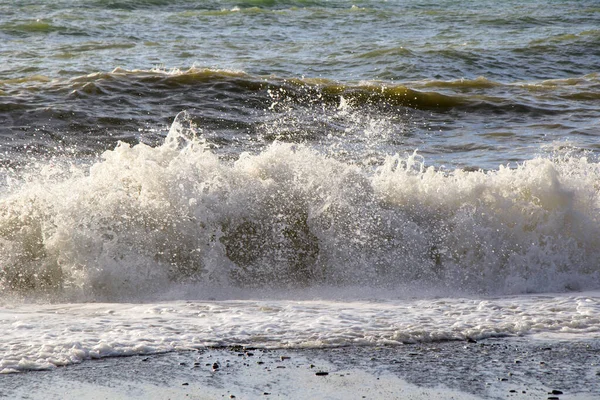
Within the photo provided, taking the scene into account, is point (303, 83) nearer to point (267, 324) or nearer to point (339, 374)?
point (267, 324)

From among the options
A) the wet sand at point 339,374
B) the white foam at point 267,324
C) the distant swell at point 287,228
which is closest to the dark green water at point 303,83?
the distant swell at point 287,228

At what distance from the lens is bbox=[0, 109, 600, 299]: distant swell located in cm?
519

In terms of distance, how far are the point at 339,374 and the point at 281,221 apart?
203 centimetres

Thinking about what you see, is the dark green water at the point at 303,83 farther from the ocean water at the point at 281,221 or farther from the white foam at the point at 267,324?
the white foam at the point at 267,324

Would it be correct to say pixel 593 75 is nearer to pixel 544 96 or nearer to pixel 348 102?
pixel 544 96

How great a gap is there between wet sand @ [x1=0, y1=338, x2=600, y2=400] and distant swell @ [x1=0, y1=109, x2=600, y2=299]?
1253mm

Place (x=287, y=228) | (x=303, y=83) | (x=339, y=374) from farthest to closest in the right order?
1. (x=303, y=83)
2. (x=287, y=228)
3. (x=339, y=374)

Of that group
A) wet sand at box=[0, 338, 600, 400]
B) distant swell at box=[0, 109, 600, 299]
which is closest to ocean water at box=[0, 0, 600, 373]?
distant swell at box=[0, 109, 600, 299]

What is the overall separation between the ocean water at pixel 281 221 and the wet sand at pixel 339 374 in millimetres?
146

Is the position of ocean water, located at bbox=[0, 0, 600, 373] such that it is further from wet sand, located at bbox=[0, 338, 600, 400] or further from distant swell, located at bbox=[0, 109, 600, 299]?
wet sand, located at bbox=[0, 338, 600, 400]

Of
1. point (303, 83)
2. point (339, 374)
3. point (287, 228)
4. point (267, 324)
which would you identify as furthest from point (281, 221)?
point (303, 83)

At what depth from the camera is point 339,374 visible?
144 inches

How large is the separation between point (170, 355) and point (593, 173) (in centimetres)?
371

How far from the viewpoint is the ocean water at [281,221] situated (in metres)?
4.39
